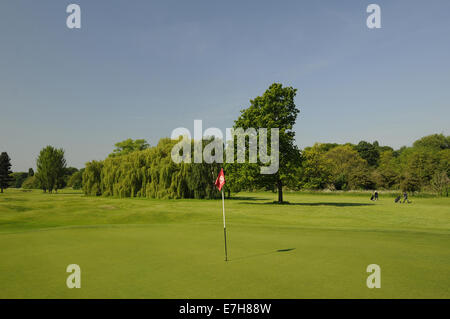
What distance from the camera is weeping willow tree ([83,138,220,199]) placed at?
127 feet

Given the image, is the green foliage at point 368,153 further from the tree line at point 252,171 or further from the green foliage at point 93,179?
the green foliage at point 93,179

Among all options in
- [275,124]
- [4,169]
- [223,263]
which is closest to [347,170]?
[275,124]

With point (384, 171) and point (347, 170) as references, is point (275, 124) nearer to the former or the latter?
point (384, 171)

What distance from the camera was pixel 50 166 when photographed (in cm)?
6956

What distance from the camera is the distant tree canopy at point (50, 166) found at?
69.4 m

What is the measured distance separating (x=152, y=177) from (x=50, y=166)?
43.8 meters

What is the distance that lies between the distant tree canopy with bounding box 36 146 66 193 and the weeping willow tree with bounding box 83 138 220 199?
27133mm

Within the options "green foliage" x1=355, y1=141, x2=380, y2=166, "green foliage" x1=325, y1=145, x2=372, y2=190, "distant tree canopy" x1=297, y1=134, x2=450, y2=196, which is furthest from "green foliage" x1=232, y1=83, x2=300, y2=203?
"green foliage" x1=355, y1=141, x2=380, y2=166

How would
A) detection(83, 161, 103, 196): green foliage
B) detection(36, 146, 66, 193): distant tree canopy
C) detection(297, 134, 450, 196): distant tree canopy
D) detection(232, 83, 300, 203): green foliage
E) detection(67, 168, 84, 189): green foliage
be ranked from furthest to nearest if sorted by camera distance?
detection(67, 168, 84, 189): green foliage
detection(36, 146, 66, 193): distant tree canopy
detection(297, 134, 450, 196): distant tree canopy
detection(83, 161, 103, 196): green foliage
detection(232, 83, 300, 203): green foliage

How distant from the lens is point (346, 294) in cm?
476

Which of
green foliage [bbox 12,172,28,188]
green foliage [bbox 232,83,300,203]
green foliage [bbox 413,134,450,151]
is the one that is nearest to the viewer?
green foliage [bbox 232,83,300,203]

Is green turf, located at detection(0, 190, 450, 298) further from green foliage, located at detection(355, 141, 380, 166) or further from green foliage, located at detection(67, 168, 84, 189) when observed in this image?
green foliage, located at detection(67, 168, 84, 189)
